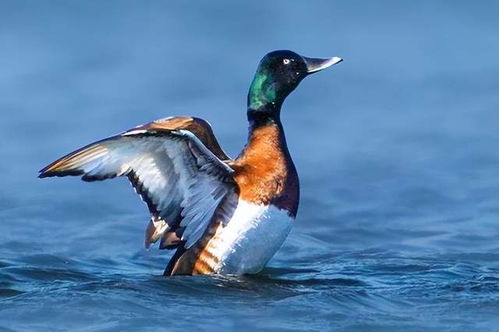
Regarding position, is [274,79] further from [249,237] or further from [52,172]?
[52,172]

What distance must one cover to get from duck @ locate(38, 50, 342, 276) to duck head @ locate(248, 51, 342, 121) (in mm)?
97

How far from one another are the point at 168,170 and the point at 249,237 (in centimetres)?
61

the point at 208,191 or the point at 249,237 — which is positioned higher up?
the point at 208,191

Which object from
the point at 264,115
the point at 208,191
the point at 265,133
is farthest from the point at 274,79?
the point at 208,191

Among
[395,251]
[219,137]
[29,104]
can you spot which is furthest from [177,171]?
[29,104]

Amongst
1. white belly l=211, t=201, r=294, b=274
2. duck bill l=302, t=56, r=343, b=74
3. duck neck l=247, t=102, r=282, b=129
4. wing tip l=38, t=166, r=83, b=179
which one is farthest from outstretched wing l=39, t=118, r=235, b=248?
duck bill l=302, t=56, r=343, b=74

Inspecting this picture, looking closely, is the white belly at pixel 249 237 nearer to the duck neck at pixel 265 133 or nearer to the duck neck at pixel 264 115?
the duck neck at pixel 265 133

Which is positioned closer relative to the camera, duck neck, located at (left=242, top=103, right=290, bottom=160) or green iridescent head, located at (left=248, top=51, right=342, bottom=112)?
duck neck, located at (left=242, top=103, right=290, bottom=160)

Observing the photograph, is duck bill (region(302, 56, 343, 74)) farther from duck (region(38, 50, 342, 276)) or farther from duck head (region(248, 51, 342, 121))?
duck (region(38, 50, 342, 276))

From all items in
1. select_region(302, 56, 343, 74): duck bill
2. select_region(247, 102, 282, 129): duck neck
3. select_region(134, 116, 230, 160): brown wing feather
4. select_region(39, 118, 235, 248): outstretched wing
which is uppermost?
select_region(302, 56, 343, 74): duck bill

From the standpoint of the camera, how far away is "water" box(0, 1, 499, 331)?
8984 millimetres

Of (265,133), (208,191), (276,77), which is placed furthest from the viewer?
(276,77)

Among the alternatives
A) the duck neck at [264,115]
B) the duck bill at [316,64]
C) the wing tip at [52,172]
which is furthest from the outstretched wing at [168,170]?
the duck bill at [316,64]

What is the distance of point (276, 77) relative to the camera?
398 inches
